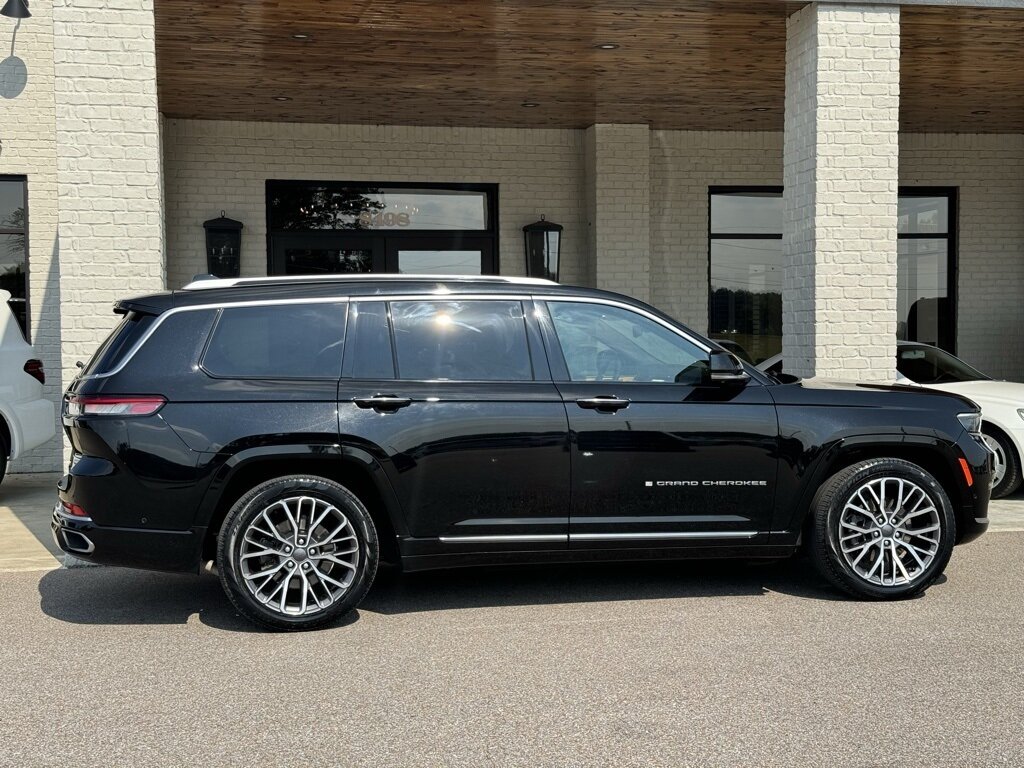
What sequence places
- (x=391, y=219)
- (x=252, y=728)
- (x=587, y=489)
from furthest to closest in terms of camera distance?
(x=391, y=219) < (x=587, y=489) < (x=252, y=728)

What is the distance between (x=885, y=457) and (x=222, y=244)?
30.0ft

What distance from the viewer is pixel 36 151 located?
11812mm

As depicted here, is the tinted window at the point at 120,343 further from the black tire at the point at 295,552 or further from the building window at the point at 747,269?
the building window at the point at 747,269

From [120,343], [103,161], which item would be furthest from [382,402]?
[103,161]

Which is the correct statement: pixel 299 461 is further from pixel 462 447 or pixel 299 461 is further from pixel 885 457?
pixel 885 457

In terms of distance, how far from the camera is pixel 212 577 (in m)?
7.00

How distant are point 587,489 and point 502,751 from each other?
7.02 ft

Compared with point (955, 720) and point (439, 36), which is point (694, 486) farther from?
point (439, 36)

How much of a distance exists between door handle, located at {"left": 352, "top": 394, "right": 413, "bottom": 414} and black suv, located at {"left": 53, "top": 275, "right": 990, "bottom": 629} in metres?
0.01

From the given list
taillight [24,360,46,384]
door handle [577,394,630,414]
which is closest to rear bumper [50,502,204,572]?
door handle [577,394,630,414]

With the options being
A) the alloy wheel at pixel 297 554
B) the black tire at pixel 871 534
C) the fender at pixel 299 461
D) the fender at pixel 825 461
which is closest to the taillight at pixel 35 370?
the fender at pixel 299 461

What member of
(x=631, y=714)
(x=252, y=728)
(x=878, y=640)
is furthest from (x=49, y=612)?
(x=878, y=640)

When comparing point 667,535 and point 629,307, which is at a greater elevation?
point 629,307

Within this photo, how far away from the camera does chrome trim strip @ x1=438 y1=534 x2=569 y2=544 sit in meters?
5.86
